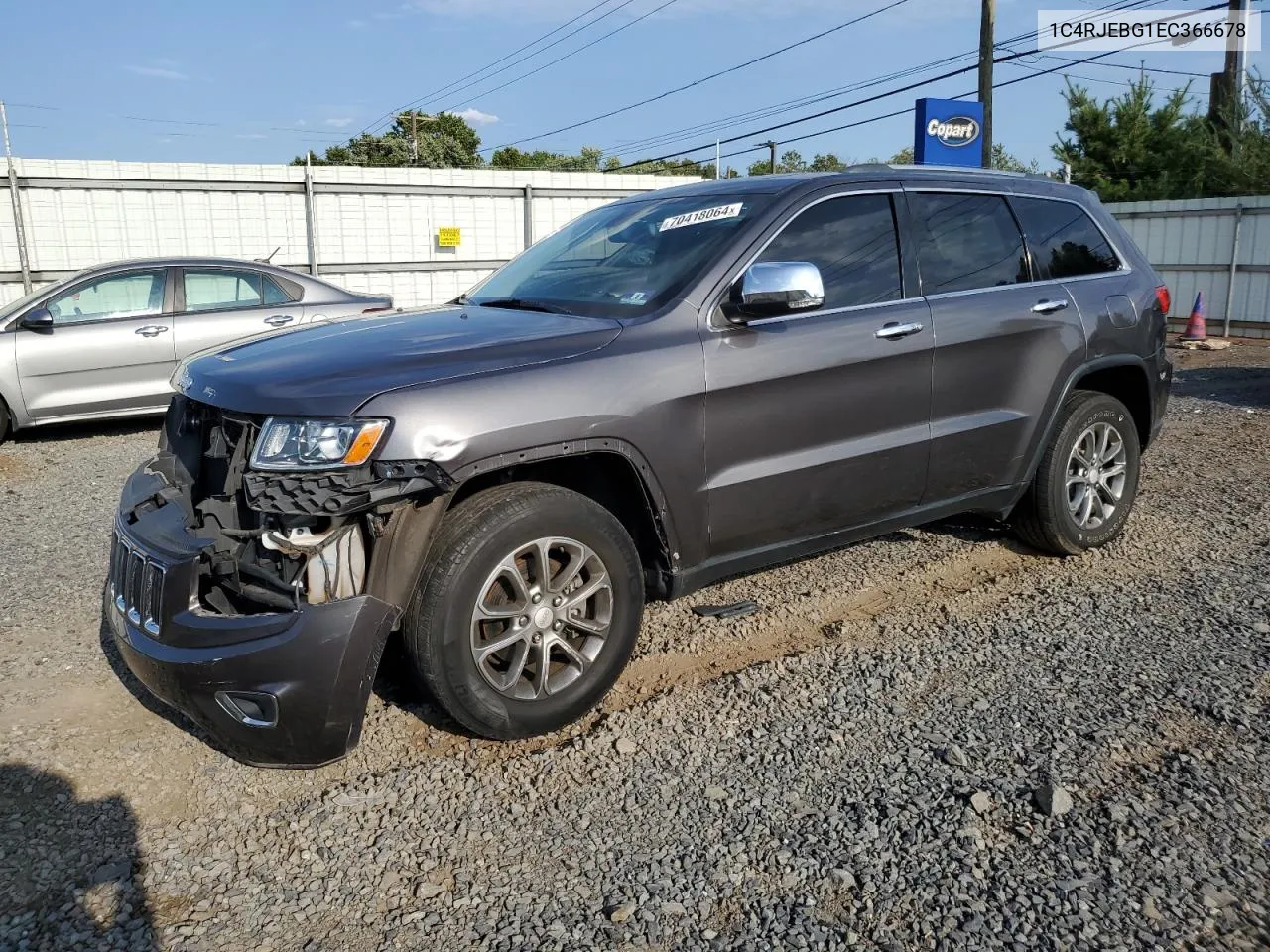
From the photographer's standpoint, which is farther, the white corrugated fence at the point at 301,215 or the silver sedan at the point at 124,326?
the white corrugated fence at the point at 301,215

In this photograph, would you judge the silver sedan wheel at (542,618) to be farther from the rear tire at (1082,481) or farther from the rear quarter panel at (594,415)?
the rear tire at (1082,481)

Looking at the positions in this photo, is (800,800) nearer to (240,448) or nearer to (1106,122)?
(240,448)

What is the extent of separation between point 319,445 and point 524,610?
836mm

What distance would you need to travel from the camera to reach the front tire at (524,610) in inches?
123

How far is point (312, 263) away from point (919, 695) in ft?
48.1

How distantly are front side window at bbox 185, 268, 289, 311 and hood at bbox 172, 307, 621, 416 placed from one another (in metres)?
6.00

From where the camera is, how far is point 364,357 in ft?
10.7

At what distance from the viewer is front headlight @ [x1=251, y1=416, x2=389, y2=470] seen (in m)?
2.94

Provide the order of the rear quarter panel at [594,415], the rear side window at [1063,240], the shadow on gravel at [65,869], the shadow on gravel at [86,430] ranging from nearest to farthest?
the shadow on gravel at [65,869], the rear quarter panel at [594,415], the rear side window at [1063,240], the shadow on gravel at [86,430]

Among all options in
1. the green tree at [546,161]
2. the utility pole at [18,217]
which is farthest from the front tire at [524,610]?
the green tree at [546,161]

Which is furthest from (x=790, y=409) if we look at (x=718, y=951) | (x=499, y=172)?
(x=499, y=172)

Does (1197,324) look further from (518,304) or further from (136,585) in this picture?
(136,585)

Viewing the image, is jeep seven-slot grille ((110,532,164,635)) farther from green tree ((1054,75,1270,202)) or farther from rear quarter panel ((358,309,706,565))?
green tree ((1054,75,1270,202))

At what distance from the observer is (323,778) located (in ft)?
10.7
